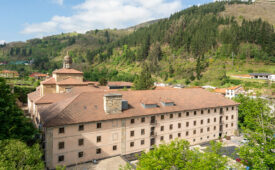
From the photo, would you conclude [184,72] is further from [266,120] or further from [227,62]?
[266,120]

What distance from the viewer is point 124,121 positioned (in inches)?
1294

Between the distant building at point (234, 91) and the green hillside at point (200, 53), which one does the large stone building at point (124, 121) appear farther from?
the green hillside at point (200, 53)

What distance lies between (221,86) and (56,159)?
91.2 m

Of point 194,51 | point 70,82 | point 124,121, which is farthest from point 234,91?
point 70,82

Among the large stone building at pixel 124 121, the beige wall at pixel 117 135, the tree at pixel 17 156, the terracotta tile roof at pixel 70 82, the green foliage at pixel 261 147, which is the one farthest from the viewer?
the terracotta tile roof at pixel 70 82

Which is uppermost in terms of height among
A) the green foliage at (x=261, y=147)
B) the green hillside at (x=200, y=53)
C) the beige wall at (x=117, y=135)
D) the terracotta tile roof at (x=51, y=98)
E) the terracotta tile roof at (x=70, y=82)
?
the green hillside at (x=200, y=53)

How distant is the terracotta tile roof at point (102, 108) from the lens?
2935 centimetres

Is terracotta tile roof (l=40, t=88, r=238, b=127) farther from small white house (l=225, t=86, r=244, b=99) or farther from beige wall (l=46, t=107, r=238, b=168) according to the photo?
small white house (l=225, t=86, r=244, b=99)

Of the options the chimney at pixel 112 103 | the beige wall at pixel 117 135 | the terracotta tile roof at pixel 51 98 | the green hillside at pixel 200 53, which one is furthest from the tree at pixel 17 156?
the green hillside at pixel 200 53

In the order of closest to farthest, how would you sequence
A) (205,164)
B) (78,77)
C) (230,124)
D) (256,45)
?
(205,164)
(230,124)
(78,77)
(256,45)

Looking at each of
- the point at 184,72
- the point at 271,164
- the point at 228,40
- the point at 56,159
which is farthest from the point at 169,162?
the point at 228,40

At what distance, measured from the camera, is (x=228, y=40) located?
128000 millimetres

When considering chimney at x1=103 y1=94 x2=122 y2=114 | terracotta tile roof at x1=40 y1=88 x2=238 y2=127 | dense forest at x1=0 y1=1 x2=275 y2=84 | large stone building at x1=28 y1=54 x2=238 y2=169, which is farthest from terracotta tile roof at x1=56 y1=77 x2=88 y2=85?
dense forest at x1=0 y1=1 x2=275 y2=84

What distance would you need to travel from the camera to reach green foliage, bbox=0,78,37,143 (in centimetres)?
2266
